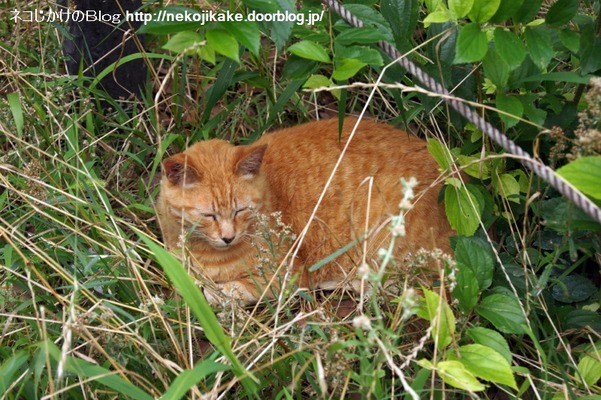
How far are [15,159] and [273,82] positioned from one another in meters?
1.03

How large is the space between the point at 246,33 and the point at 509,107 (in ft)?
2.74

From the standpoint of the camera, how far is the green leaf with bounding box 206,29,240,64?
77.9 inches

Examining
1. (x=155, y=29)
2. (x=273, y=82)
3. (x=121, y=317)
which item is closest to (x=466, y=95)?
(x=273, y=82)

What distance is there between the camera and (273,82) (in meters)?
3.25

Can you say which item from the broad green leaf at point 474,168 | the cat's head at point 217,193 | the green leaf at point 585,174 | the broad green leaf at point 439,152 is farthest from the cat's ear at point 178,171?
the green leaf at point 585,174

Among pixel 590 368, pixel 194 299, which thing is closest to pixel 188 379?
pixel 194 299

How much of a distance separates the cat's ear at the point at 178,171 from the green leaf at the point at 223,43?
76 centimetres

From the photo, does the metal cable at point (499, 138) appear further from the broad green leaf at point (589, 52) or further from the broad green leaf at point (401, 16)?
the broad green leaf at point (589, 52)

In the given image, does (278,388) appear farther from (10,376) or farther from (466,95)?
(466,95)

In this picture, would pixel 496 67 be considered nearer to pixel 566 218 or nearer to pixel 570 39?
pixel 570 39

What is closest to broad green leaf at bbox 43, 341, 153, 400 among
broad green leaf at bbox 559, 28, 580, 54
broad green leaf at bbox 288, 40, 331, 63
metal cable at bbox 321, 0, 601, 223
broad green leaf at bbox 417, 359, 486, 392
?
broad green leaf at bbox 417, 359, 486, 392

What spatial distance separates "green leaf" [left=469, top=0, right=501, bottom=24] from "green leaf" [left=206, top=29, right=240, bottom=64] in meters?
0.62

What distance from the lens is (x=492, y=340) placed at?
7.35ft

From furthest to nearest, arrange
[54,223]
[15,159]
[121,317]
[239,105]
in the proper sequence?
[239,105] < [15,159] < [54,223] < [121,317]
